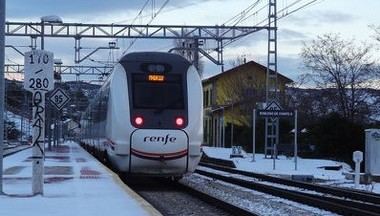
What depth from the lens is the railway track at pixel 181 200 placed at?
1457cm

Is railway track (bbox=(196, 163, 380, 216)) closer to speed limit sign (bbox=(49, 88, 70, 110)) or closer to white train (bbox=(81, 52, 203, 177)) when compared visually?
white train (bbox=(81, 52, 203, 177))

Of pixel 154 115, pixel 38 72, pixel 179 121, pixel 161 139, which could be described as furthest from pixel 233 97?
pixel 38 72

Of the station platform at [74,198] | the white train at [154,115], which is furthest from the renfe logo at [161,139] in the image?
the station platform at [74,198]

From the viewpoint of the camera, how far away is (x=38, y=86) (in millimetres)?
13422

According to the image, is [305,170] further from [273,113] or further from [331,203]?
[331,203]

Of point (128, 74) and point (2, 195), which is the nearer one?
point (2, 195)

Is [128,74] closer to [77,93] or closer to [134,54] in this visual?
[134,54]

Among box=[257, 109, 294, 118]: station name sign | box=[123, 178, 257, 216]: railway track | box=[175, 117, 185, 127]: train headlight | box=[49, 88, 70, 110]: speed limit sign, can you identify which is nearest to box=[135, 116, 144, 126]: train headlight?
box=[175, 117, 185, 127]: train headlight

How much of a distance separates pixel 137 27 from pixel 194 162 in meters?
19.6

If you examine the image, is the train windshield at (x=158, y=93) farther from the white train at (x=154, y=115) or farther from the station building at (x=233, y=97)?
the station building at (x=233, y=97)

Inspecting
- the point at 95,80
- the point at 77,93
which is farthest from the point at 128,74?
the point at 77,93

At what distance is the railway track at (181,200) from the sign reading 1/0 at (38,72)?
3.53 meters

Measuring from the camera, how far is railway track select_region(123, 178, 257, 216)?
1457cm

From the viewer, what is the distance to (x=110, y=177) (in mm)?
17547
